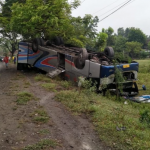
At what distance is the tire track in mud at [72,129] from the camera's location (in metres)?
4.02

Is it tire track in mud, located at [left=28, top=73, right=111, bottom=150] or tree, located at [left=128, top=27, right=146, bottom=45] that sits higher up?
tree, located at [left=128, top=27, right=146, bottom=45]

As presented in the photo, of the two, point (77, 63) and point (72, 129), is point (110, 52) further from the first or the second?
point (72, 129)

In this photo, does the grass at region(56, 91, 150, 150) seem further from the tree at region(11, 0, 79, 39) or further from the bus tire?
the tree at region(11, 0, 79, 39)

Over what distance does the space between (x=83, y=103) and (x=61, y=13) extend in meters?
9.06

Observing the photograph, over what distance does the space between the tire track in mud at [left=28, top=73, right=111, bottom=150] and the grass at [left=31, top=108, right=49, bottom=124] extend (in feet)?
0.53

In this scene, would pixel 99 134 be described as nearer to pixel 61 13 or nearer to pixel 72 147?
pixel 72 147

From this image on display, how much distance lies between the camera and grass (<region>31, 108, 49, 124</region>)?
504 centimetres

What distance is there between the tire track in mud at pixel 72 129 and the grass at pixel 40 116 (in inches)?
6.4

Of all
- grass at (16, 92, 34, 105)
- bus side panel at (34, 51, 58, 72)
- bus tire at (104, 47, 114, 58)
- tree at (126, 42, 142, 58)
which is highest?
tree at (126, 42, 142, 58)

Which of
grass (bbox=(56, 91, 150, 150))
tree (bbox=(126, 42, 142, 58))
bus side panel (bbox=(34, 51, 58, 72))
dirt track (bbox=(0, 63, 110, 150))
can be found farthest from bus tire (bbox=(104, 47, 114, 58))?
tree (bbox=(126, 42, 142, 58))

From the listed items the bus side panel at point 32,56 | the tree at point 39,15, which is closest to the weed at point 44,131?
the tree at point 39,15

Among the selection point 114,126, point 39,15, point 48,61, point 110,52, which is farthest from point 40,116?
point 39,15

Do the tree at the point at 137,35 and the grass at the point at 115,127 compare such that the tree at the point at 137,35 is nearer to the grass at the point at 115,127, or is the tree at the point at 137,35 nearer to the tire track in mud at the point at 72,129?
the grass at the point at 115,127

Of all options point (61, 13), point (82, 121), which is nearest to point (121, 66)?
point (82, 121)
